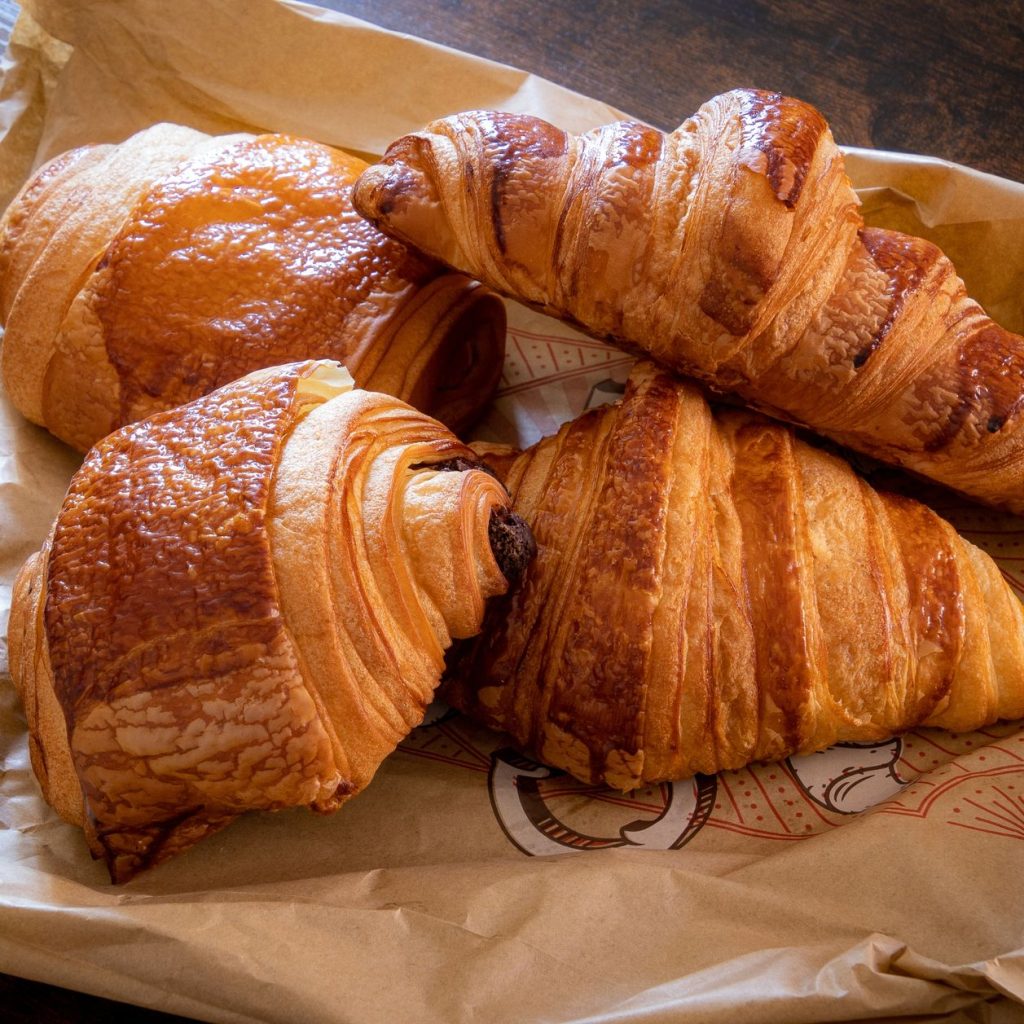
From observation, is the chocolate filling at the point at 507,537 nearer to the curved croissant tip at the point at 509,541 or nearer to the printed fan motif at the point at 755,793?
the curved croissant tip at the point at 509,541

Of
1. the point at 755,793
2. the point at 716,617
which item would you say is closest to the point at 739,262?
the point at 716,617

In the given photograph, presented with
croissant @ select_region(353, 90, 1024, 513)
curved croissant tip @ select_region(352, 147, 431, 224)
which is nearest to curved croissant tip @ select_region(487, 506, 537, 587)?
croissant @ select_region(353, 90, 1024, 513)

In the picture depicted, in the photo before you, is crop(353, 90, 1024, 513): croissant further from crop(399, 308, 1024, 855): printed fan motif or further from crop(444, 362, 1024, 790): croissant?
crop(399, 308, 1024, 855): printed fan motif

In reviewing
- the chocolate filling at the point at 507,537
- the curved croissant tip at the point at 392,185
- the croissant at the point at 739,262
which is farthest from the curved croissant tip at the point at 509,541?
the curved croissant tip at the point at 392,185

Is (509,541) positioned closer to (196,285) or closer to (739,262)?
(739,262)

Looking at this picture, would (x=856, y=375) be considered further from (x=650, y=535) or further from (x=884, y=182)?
(x=884, y=182)

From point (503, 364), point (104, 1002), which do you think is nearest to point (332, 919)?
point (104, 1002)
